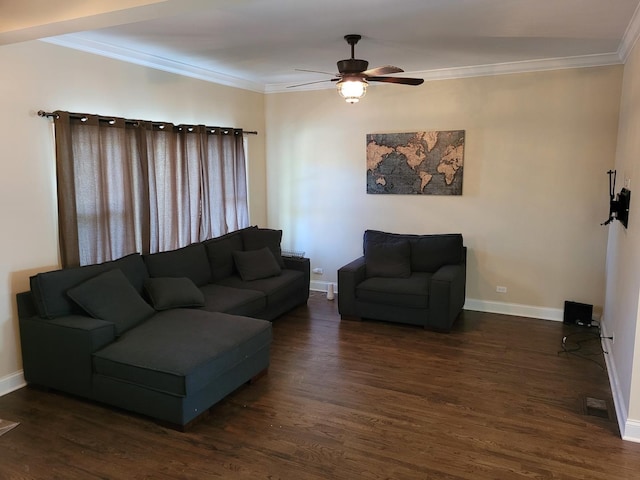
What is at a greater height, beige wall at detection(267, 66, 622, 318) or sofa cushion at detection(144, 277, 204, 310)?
beige wall at detection(267, 66, 622, 318)

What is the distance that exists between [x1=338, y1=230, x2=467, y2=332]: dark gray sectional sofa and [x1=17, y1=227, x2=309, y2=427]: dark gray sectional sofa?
1.30m

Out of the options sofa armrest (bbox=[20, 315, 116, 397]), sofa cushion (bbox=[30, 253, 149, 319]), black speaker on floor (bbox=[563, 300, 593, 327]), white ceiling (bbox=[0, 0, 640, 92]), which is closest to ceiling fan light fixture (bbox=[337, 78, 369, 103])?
white ceiling (bbox=[0, 0, 640, 92])

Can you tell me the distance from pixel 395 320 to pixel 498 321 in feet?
3.84

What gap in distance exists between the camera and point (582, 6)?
124 inches

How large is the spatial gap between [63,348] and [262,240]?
263 centimetres

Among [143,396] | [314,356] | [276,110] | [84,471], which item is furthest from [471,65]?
[84,471]

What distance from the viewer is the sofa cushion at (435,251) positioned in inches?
209

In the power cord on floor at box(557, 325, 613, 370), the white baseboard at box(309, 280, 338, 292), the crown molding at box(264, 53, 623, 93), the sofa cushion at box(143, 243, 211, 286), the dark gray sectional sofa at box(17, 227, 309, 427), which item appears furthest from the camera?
the white baseboard at box(309, 280, 338, 292)

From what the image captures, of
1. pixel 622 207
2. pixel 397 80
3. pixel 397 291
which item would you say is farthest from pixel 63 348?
pixel 622 207

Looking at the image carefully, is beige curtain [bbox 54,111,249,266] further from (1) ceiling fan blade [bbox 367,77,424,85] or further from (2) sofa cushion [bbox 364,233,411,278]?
(1) ceiling fan blade [bbox 367,77,424,85]

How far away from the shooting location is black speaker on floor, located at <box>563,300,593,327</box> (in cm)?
494

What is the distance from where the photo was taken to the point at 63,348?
336 cm

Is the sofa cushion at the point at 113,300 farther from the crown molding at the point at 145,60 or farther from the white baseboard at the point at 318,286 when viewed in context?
the white baseboard at the point at 318,286

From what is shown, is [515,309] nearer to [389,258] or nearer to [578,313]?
[578,313]
